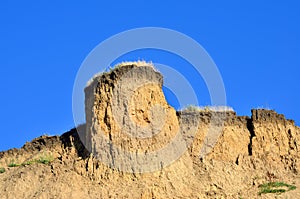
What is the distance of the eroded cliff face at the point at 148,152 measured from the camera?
38625mm

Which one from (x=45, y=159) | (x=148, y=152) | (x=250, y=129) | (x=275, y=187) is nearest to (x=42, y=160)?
(x=45, y=159)

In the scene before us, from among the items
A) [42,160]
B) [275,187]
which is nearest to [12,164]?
[42,160]

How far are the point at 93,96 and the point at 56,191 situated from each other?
4.99 metres

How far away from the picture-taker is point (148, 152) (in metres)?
38.9

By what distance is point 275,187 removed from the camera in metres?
40.1

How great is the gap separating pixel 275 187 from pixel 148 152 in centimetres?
633

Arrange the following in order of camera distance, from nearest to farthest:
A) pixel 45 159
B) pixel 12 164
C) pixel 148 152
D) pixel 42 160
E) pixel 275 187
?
pixel 148 152 → pixel 275 187 → pixel 42 160 → pixel 45 159 → pixel 12 164

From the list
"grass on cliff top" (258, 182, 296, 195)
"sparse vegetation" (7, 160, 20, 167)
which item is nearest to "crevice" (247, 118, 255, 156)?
"grass on cliff top" (258, 182, 296, 195)

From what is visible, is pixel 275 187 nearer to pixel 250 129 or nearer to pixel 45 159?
pixel 250 129

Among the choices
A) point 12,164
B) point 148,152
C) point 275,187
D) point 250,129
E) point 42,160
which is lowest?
point 275,187

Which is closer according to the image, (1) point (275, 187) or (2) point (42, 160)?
(1) point (275, 187)

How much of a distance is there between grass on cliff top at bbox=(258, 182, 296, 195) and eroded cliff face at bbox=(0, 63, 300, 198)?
0.33m

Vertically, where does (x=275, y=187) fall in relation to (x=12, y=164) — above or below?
below

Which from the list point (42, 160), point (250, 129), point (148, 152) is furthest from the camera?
point (250, 129)
